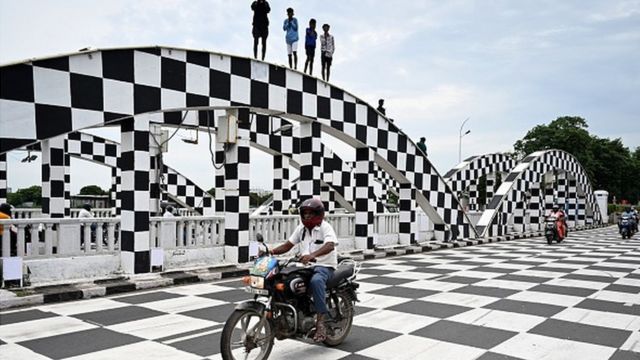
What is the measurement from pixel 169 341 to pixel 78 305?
2.02m

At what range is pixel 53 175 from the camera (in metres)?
10.2

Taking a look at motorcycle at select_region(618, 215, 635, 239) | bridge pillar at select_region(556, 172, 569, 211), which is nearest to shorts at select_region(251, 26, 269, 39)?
motorcycle at select_region(618, 215, 635, 239)

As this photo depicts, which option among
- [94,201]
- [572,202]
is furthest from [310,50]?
[572,202]

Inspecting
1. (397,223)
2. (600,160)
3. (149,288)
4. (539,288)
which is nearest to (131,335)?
(149,288)

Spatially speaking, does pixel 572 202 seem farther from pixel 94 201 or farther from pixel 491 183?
pixel 94 201

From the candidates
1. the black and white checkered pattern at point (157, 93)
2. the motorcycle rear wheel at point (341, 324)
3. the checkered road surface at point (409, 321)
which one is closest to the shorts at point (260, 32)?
the black and white checkered pattern at point (157, 93)

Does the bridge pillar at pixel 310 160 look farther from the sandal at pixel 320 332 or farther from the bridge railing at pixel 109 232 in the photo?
the sandal at pixel 320 332

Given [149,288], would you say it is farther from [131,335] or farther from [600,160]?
[600,160]

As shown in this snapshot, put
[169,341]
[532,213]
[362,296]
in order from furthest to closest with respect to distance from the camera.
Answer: [532,213]
[362,296]
[169,341]

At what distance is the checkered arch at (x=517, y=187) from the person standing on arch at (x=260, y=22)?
355 inches

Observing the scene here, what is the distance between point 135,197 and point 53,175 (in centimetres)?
443

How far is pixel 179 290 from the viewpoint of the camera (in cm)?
636

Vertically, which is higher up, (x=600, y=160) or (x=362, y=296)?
(x=600, y=160)

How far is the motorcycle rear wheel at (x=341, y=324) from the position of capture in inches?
157
